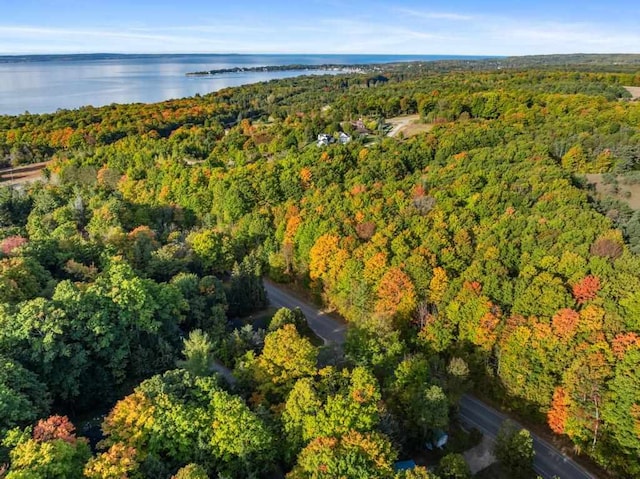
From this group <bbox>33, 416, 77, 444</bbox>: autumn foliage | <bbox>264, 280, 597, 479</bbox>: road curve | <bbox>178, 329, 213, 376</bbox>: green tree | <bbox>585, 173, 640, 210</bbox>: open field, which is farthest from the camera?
<bbox>585, 173, 640, 210</bbox>: open field

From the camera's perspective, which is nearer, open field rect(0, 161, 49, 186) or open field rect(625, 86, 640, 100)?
open field rect(0, 161, 49, 186)

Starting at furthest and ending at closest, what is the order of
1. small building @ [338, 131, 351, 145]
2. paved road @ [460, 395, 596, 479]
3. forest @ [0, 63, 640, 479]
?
small building @ [338, 131, 351, 145] → paved road @ [460, 395, 596, 479] → forest @ [0, 63, 640, 479]

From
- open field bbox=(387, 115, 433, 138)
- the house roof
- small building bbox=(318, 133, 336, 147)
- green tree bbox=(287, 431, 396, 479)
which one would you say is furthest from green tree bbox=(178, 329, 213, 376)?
open field bbox=(387, 115, 433, 138)

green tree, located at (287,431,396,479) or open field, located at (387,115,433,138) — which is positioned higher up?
open field, located at (387,115,433,138)

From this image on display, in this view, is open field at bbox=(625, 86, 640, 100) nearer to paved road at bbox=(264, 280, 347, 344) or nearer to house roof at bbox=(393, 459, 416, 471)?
paved road at bbox=(264, 280, 347, 344)

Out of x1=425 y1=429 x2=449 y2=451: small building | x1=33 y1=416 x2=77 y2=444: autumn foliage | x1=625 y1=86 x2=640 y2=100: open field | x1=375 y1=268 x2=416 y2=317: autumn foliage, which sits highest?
x1=625 y1=86 x2=640 y2=100: open field

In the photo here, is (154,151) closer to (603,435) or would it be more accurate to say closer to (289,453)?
(289,453)

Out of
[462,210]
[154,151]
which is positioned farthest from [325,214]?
[154,151]

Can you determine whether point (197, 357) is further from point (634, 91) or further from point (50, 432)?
point (634, 91)
